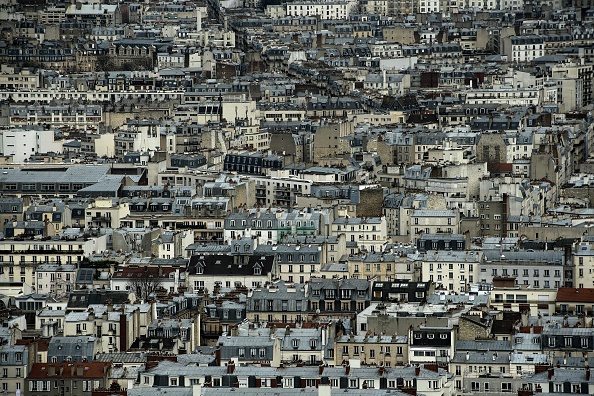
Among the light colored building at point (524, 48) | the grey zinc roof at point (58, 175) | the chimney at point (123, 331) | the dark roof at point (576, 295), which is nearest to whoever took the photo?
the chimney at point (123, 331)

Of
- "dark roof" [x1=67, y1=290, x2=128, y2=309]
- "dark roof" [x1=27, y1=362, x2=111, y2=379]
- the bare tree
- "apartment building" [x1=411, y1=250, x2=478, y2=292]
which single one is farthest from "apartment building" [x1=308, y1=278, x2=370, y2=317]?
"dark roof" [x1=27, y1=362, x2=111, y2=379]

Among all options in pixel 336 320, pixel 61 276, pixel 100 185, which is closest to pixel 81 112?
pixel 100 185

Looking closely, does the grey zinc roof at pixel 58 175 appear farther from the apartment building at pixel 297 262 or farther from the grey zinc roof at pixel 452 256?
the grey zinc roof at pixel 452 256

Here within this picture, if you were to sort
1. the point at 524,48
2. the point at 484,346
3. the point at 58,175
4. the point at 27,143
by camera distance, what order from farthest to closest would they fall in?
the point at 524,48, the point at 27,143, the point at 58,175, the point at 484,346

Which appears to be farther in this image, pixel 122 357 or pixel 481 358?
pixel 122 357

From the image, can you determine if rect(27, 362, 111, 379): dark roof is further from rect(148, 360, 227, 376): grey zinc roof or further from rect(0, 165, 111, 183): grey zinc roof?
rect(0, 165, 111, 183): grey zinc roof

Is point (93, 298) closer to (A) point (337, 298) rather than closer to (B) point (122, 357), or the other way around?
(A) point (337, 298)

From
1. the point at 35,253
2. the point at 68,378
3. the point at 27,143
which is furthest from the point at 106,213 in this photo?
the point at 68,378

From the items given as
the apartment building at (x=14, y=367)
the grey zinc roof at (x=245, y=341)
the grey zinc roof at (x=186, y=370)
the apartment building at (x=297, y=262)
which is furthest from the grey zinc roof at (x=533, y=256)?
the apartment building at (x=14, y=367)
